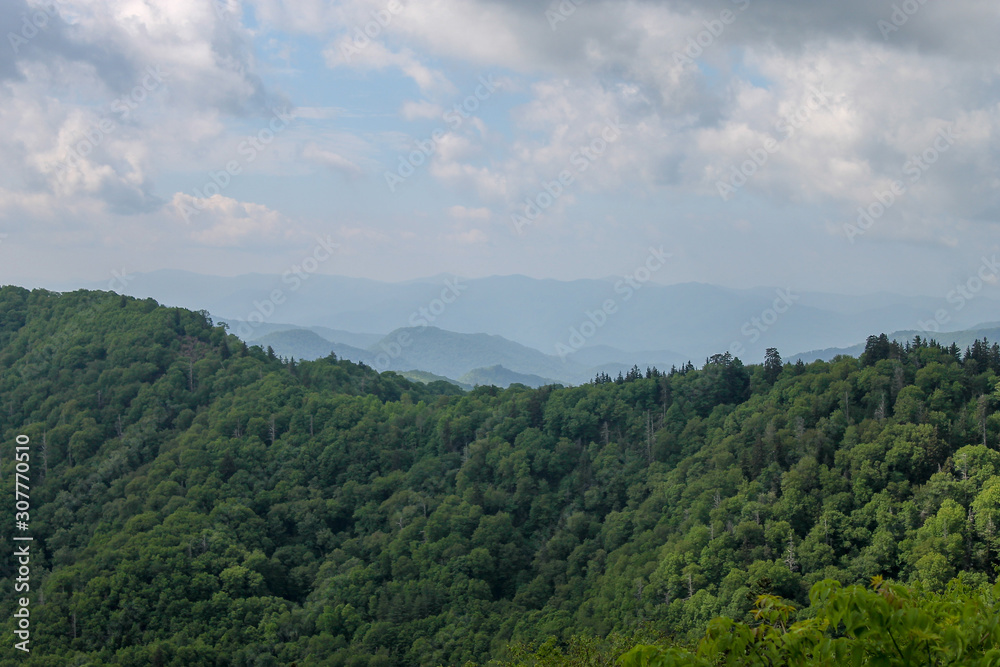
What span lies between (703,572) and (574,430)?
84.7ft

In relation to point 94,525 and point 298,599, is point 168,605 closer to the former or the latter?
point 298,599

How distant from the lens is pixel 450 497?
2566 inches

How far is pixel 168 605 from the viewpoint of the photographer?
51.7 m

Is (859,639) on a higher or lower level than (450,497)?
higher

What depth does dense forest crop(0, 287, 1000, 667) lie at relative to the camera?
4684 centimetres

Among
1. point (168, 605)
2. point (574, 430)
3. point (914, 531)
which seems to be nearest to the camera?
point (914, 531)

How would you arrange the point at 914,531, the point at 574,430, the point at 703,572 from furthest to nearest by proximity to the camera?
the point at 574,430 → the point at 703,572 → the point at 914,531

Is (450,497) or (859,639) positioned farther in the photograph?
(450,497)

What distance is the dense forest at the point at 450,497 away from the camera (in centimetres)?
4684

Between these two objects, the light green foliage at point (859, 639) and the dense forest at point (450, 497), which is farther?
the dense forest at point (450, 497)

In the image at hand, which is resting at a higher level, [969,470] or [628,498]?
[969,470]

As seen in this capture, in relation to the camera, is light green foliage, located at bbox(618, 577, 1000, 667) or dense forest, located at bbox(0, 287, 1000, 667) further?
dense forest, located at bbox(0, 287, 1000, 667)

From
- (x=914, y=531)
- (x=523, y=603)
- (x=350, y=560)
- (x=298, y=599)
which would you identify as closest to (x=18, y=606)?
(x=298, y=599)

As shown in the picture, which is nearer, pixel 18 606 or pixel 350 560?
pixel 18 606
